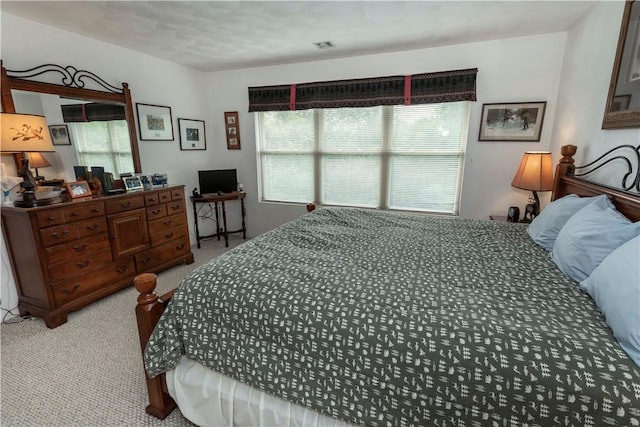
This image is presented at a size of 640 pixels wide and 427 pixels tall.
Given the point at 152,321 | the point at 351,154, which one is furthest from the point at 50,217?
the point at 351,154

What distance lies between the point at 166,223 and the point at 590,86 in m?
4.02

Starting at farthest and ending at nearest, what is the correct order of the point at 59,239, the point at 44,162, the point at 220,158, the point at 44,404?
the point at 220,158
the point at 44,162
the point at 59,239
the point at 44,404

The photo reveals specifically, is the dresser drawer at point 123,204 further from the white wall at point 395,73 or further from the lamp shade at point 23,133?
the white wall at point 395,73

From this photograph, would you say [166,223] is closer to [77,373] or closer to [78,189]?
[78,189]

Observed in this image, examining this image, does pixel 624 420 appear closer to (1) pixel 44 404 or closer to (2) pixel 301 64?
(1) pixel 44 404

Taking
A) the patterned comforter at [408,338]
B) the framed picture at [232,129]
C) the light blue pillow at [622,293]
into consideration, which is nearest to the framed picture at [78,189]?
the patterned comforter at [408,338]

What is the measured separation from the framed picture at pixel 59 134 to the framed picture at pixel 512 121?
4.01 metres

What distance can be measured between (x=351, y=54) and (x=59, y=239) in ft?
10.8

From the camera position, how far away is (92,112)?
285 centimetres

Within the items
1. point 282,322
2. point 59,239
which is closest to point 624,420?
point 282,322

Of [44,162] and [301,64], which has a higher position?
[301,64]

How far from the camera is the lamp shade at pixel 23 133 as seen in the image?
6.81 feet

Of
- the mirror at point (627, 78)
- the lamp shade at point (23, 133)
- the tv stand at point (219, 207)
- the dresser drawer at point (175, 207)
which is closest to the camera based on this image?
the mirror at point (627, 78)

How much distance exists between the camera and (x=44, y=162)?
2488mm
